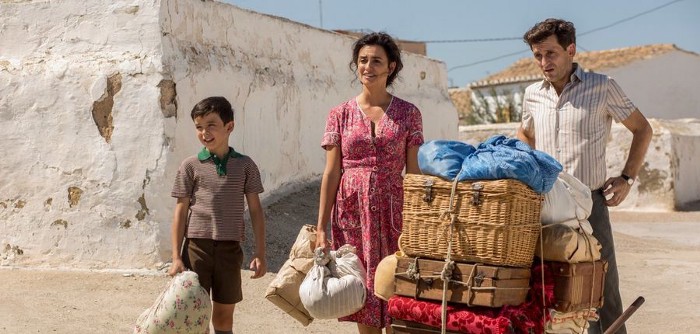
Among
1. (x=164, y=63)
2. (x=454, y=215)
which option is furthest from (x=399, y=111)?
(x=164, y=63)

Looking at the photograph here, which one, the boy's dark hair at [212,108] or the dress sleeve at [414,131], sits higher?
the boy's dark hair at [212,108]

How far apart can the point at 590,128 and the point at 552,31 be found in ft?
1.69

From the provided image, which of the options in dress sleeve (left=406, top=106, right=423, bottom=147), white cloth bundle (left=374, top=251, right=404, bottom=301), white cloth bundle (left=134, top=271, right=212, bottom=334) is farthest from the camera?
dress sleeve (left=406, top=106, right=423, bottom=147)

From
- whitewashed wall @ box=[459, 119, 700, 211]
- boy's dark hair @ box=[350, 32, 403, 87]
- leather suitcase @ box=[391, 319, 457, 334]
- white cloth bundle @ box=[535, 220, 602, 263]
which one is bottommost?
whitewashed wall @ box=[459, 119, 700, 211]

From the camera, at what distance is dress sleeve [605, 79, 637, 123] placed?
15.3 ft

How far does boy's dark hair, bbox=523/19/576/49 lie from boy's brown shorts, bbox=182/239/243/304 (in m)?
1.89

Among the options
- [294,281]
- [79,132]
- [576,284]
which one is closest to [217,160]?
[294,281]

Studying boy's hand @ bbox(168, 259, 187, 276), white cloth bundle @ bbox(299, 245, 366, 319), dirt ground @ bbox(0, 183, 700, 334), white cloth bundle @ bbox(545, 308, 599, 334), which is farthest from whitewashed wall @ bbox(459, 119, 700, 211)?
white cloth bundle @ bbox(545, 308, 599, 334)

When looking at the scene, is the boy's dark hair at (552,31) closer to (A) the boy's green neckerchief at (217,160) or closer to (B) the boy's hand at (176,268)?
(A) the boy's green neckerchief at (217,160)

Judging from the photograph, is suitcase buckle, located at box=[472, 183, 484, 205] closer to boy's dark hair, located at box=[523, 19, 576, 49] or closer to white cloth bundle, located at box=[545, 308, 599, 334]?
white cloth bundle, located at box=[545, 308, 599, 334]

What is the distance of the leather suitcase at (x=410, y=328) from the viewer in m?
3.84

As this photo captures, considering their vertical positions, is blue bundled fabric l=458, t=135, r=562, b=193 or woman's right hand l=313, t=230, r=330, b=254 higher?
blue bundled fabric l=458, t=135, r=562, b=193

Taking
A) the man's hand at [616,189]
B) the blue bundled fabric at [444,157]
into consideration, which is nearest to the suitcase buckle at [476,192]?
the blue bundled fabric at [444,157]

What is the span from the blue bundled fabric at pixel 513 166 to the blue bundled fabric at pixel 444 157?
0.04 meters
